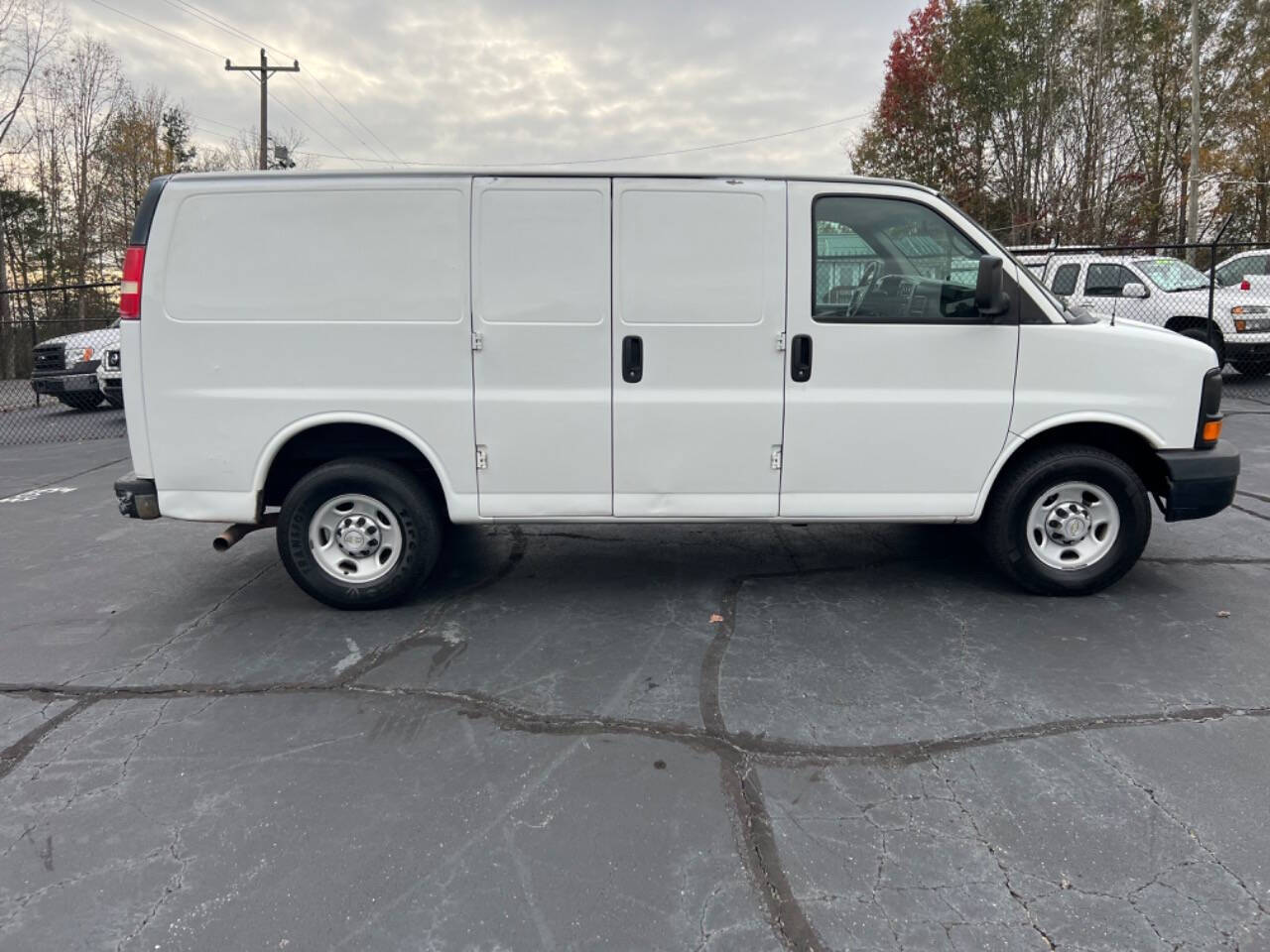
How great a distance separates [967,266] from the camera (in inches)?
172

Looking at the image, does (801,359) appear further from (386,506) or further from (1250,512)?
(1250,512)

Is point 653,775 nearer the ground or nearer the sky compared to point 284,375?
nearer the ground

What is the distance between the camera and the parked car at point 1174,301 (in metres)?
12.1

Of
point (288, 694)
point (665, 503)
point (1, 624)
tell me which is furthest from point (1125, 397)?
point (1, 624)

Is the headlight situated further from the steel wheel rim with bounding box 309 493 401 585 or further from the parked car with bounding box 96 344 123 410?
the parked car with bounding box 96 344 123 410

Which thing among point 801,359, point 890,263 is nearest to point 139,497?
point 801,359

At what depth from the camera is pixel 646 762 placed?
309 centimetres

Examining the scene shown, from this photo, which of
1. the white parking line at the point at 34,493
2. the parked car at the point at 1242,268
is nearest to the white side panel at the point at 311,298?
the white parking line at the point at 34,493

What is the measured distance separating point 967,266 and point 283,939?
4.17 metres

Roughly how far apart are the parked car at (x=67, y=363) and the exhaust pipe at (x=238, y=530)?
37.5 feet

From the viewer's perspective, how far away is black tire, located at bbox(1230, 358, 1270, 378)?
12.8 m

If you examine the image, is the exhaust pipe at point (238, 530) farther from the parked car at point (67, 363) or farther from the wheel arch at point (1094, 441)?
the parked car at point (67, 363)

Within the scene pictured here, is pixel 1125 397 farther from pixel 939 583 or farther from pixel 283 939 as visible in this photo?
pixel 283 939

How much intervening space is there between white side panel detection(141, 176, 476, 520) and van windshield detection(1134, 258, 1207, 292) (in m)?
11.9
